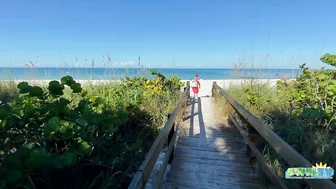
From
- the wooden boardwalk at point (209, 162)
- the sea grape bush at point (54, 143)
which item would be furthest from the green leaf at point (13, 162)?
the wooden boardwalk at point (209, 162)

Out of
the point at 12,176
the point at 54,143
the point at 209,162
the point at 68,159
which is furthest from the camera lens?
the point at 209,162

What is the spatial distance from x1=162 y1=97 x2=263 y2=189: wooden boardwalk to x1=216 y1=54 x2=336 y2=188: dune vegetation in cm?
38

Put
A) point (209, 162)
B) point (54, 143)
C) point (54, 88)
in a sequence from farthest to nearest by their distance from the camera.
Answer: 1. point (209, 162)
2. point (54, 143)
3. point (54, 88)

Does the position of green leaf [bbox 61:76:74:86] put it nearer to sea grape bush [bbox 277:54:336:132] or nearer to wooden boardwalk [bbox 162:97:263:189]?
wooden boardwalk [bbox 162:97:263:189]

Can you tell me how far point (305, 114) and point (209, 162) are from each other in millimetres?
1335

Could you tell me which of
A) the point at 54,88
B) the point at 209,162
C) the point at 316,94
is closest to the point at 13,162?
the point at 54,88

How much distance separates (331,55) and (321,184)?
3.73 metres

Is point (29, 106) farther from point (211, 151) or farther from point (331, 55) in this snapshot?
point (331, 55)

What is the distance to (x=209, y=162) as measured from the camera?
2766mm

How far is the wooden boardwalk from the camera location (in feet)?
7.56

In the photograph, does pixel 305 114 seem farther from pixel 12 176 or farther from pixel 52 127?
pixel 12 176

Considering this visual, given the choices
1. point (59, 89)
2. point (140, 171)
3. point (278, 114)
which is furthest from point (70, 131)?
point (278, 114)

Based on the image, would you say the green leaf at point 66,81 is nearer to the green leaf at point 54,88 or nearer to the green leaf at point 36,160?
the green leaf at point 54,88

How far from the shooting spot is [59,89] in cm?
160
